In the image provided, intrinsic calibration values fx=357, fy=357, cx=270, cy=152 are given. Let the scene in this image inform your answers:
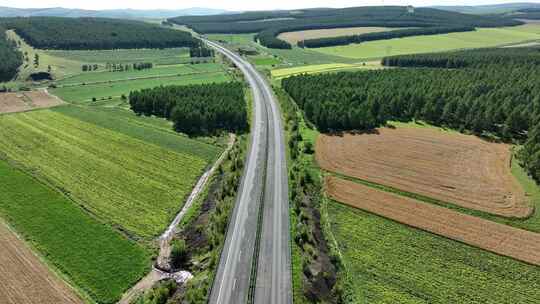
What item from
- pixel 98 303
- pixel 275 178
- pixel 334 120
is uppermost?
pixel 334 120

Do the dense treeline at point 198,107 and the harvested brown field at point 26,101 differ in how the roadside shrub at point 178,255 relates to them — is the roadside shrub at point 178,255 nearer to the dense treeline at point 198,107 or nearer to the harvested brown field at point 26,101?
the dense treeline at point 198,107

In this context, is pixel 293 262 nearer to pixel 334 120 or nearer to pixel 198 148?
pixel 198 148

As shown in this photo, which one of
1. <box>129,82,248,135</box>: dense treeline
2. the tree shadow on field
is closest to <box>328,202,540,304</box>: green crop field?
the tree shadow on field

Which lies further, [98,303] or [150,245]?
[150,245]

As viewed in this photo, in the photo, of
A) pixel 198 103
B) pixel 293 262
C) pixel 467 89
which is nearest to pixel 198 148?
pixel 198 103

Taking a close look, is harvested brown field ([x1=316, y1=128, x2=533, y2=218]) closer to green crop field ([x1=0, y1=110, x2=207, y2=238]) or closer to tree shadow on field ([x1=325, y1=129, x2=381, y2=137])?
tree shadow on field ([x1=325, y1=129, x2=381, y2=137])

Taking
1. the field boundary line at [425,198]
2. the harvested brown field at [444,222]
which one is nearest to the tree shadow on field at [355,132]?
the field boundary line at [425,198]

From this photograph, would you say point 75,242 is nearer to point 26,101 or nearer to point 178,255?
point 178,255
